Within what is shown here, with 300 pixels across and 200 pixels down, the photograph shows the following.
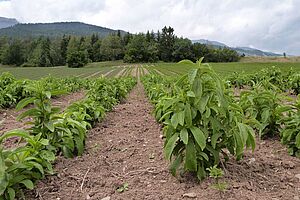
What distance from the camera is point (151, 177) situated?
331 centimetres

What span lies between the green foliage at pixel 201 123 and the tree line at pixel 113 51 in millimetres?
87457

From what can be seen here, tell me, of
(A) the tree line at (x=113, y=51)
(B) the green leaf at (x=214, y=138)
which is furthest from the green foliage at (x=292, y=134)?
(A) the tree line at (x=113, y=51)

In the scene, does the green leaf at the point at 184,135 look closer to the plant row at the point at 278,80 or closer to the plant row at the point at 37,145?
the plant row at the point at 37,145

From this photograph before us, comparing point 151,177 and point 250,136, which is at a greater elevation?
point 250,136

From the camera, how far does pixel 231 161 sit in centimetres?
362

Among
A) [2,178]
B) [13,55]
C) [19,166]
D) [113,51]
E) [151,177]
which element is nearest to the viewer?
[2,178]

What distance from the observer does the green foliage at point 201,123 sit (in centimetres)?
283

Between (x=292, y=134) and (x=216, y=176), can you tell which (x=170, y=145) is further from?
(x=292, y=134)

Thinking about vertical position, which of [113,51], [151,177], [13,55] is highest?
[151,177]

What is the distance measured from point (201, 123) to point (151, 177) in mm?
839

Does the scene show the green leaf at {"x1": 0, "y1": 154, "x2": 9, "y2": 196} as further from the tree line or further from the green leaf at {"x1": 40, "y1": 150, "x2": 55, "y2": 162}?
the tree line

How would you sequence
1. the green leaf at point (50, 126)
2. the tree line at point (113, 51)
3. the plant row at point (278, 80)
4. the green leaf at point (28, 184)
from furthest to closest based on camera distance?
the tree line at point (113, 51) → the plant row at point (278, 80) → the green leaf at point (50, 126) → the green leaf at point (28, 184)

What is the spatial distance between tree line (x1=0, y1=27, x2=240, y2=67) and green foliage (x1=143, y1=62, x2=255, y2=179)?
287 feet

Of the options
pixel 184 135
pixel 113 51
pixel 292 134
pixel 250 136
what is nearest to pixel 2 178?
pixel 184 135
